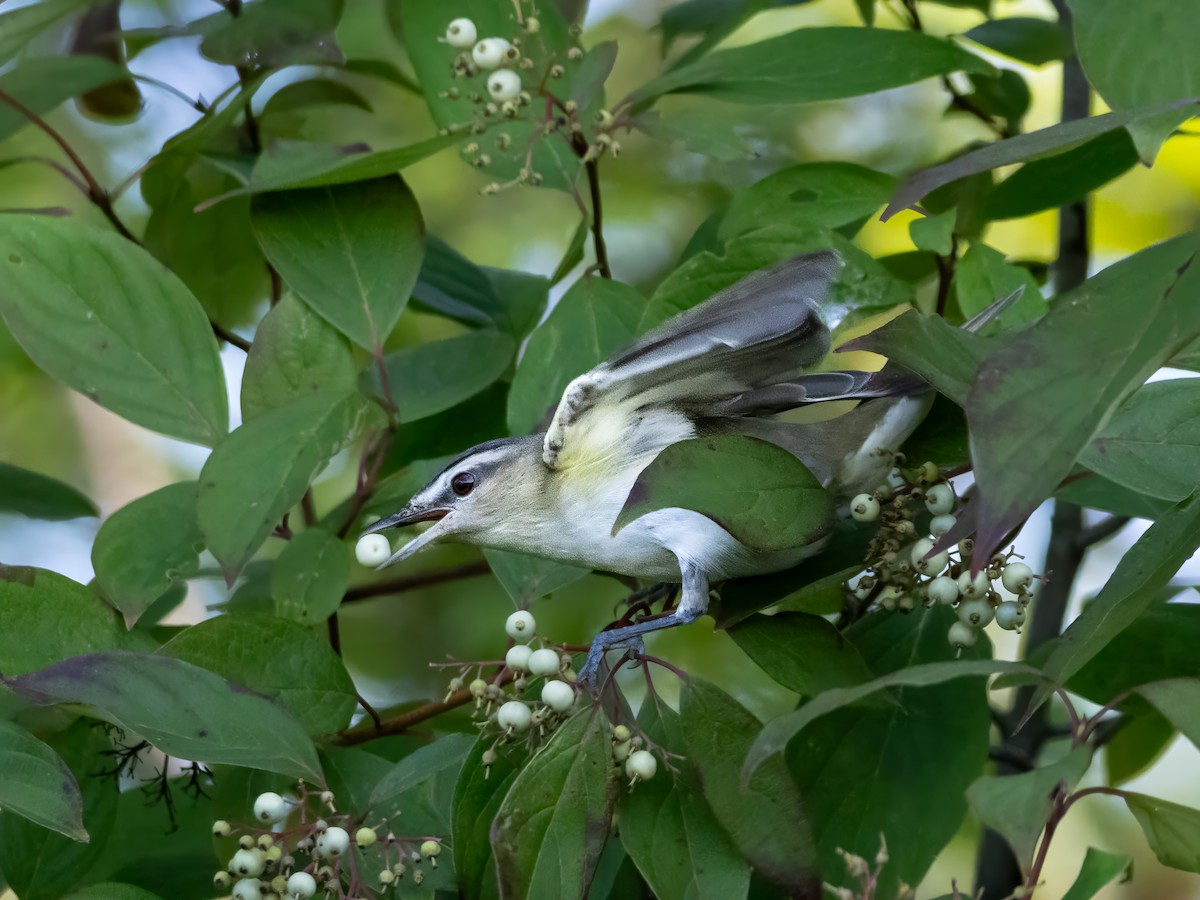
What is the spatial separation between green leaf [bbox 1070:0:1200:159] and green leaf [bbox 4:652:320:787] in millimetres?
1075

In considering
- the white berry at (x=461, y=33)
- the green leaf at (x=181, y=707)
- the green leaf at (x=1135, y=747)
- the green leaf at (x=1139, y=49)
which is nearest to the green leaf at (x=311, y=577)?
the green leaf at (x=181, y=707)

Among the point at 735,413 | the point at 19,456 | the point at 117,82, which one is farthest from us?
the point at 19,456

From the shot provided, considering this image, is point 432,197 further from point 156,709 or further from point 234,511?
point 156,709

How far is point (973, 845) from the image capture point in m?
2.84

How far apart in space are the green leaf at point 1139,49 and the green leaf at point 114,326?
1143 millimetres

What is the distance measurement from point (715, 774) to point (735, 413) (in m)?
0.49

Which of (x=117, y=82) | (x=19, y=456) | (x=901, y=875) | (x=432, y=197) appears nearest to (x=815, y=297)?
(x=901, y=875)

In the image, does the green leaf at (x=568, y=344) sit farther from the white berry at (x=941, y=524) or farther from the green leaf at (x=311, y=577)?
the white berry at (x=941, y=524)

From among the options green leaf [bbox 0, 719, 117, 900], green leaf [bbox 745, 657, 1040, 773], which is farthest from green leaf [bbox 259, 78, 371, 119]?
green leaf [bbox 745, 657, 1040, 773]

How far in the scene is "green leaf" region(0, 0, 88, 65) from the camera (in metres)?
1.80

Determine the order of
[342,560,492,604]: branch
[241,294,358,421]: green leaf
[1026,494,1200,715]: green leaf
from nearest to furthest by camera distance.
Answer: [1026,494,1200,715]: green leaf
[241,294,358,421]: green leaf
[342,560,492,604]: branch

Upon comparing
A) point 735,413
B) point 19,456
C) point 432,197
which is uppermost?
point 735,413

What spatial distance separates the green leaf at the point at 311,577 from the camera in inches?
58.8

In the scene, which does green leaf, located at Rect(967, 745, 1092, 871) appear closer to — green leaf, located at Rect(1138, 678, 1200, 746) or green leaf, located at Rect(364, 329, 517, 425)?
green leaf, located at Rect(1138, 678, 1200, 746)
